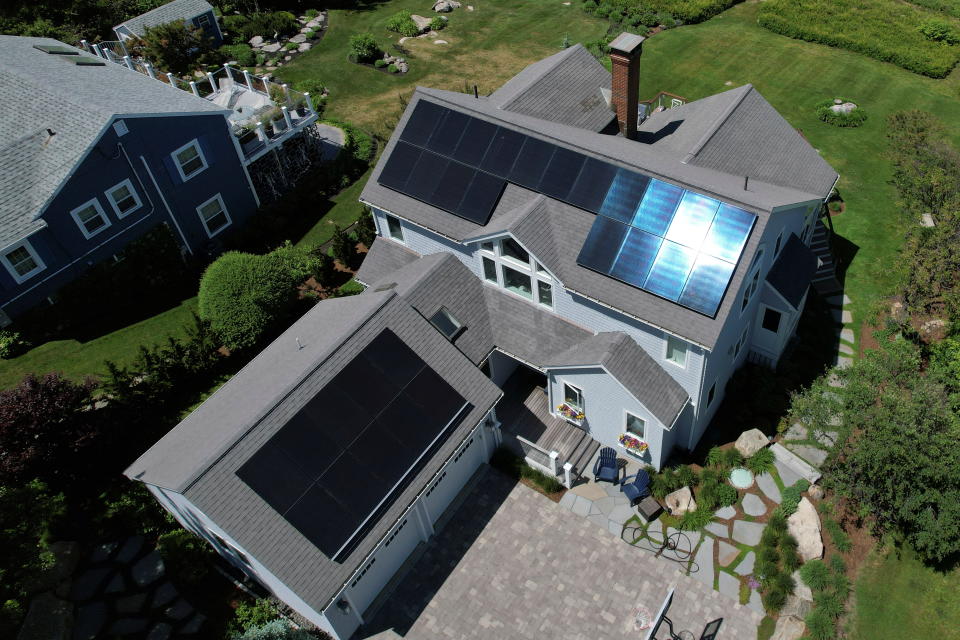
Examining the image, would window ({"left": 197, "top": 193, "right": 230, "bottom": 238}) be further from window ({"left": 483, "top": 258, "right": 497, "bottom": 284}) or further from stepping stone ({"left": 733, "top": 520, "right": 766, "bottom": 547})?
stepping stone ({"left": 733, "top": 520, "right": 766, "bottom": 547})

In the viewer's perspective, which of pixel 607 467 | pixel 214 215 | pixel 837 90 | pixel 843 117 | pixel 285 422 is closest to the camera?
pixel 285 422

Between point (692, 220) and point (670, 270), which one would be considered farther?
point (692, 220)

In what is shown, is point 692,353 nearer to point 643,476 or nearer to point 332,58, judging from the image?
point 643,476

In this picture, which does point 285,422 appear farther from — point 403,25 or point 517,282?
point 403,25

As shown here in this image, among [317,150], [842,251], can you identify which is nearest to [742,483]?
[842,251]

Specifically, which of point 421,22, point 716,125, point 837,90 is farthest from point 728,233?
point 421,22

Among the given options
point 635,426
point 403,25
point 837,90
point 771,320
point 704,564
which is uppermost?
point 771,320
